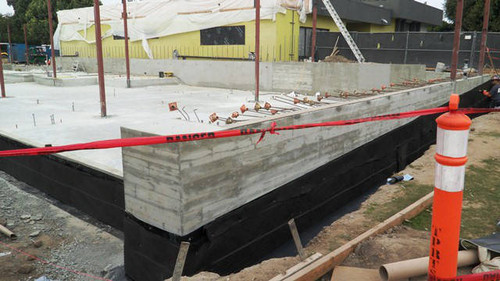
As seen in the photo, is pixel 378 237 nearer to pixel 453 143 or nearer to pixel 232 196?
pixel 232 196

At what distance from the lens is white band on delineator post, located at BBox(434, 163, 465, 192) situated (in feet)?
8.11

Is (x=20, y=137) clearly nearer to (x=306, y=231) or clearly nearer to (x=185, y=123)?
(x=185, y=123)

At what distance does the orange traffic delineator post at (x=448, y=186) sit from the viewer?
2432mm

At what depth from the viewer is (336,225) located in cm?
771

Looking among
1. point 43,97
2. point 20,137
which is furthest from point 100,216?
point 43,97

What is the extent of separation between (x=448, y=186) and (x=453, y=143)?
0.29 metres

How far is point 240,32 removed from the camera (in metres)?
24.6

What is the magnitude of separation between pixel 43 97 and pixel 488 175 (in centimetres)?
1742

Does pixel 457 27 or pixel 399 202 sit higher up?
pixel 457 27

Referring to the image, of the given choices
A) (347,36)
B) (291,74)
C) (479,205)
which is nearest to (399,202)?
(479,205)

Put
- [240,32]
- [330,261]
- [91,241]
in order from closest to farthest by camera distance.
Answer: [330,261] < [91,241] < [240,32]

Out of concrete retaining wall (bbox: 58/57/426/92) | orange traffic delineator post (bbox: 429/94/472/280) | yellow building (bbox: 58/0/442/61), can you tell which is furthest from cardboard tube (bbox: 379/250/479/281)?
yellow building (bbox: 58/0/442/61)

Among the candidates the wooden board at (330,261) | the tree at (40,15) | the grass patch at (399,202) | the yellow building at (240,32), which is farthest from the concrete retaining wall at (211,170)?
the tree at (40,15)

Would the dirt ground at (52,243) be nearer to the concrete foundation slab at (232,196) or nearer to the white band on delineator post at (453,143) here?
the concrete foundation slab at (232,196)
